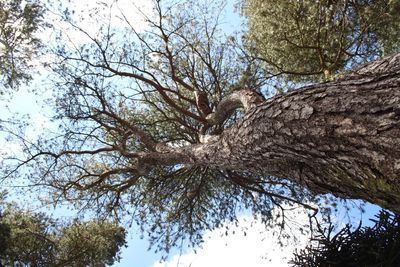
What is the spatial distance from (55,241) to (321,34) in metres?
7.26

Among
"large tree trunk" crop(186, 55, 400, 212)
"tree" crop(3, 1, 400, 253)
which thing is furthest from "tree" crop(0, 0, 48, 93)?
"large tree trunk" crop(186, 55, 400, 212)

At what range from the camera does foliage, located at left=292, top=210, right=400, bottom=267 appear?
3.45 meters

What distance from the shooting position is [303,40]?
816 cm

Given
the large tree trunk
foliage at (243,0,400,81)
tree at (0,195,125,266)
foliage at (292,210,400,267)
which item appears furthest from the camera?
foliage at (243,0,400,81)

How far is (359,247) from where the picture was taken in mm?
3789

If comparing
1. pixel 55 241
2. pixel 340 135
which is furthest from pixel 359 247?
pixel 55 241

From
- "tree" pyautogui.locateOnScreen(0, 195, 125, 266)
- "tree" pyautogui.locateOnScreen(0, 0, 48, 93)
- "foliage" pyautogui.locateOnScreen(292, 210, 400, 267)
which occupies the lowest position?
"foliage" pyautogui.locateOnScreen(292, 210, 400, 267)

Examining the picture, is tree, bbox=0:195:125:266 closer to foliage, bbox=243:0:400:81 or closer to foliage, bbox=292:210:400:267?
foliage, bbox=292:210:400:267

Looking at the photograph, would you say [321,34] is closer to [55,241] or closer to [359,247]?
[359,247]

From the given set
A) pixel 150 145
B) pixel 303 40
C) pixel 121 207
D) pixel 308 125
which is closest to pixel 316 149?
pixel 308 125

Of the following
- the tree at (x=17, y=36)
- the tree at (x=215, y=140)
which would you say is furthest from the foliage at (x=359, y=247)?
the tree at (x=17, y=36)

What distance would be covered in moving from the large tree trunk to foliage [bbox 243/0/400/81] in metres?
4.22

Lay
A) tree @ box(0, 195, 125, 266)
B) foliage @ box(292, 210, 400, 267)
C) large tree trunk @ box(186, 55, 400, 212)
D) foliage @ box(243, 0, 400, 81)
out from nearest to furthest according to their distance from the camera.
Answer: large tree trunk @ box(186, 55, 400, 212), foliage @ box(292, 210, 400, 267), tree @ box(0, 195, 125, 266), foliage @ box(243, 0, 400, 81)

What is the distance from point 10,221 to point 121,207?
273cm
